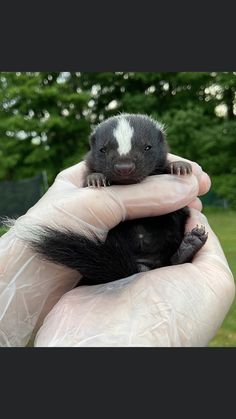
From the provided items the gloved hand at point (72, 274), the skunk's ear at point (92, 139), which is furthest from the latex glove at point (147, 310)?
the skunk's ear at point (92, 139)

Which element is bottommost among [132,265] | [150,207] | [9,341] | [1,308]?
[9,341]

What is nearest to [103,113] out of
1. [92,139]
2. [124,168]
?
[92,139]

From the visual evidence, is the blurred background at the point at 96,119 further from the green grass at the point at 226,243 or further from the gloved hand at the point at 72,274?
the gloved hand at the point at 72,274

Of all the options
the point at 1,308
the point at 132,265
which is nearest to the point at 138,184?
the point at 132,265

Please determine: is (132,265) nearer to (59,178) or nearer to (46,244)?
(46,244)

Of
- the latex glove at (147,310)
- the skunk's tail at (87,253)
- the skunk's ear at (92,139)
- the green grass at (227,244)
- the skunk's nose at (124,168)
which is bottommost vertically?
the green grass at (227,244)

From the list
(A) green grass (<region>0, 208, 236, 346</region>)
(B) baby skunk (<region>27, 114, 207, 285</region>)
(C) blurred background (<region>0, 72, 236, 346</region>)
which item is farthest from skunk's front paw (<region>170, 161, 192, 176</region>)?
(C) blurred background (<region>0, 72, 236, 346</region>)

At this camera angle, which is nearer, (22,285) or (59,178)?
(22,285)
